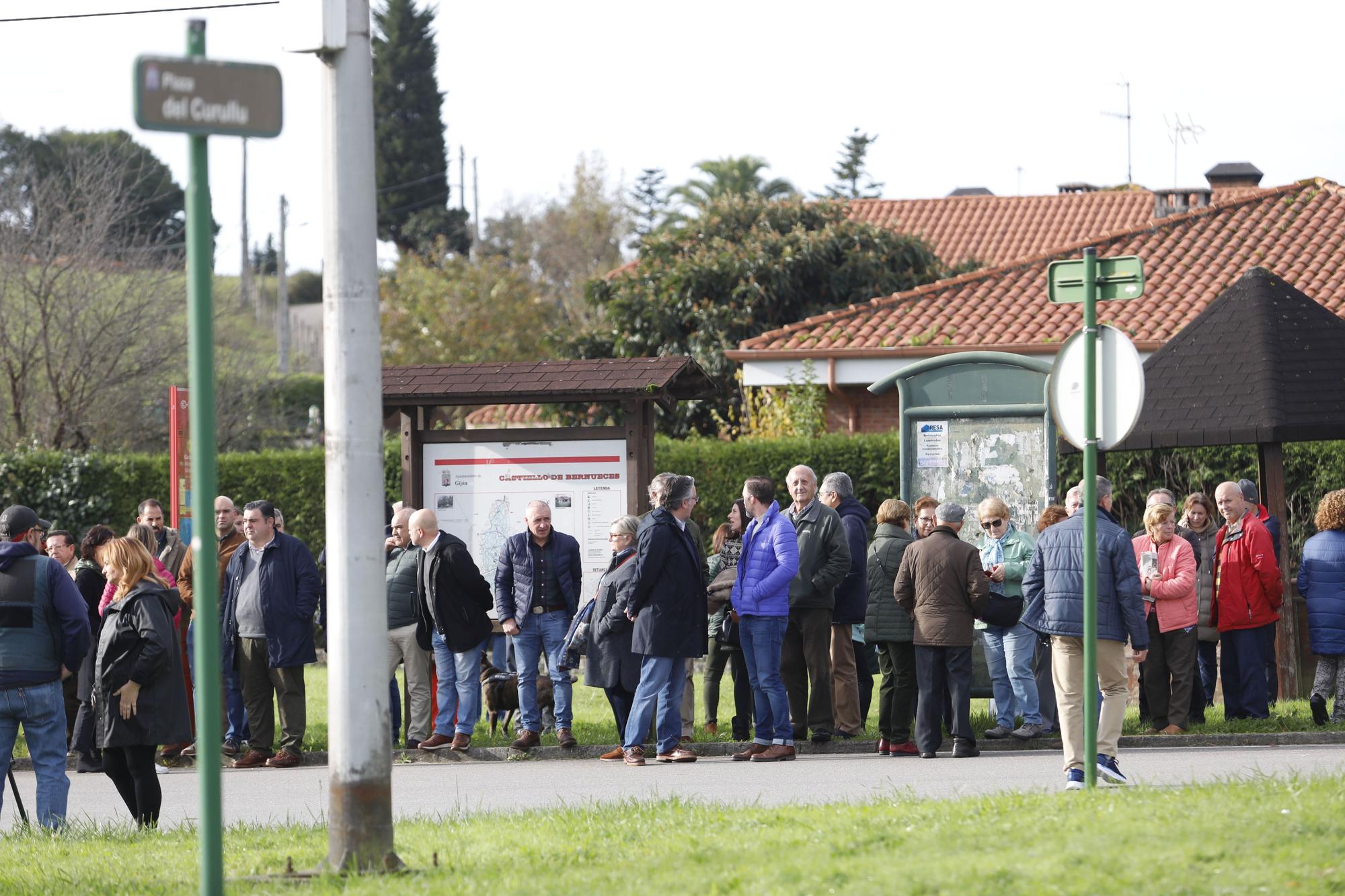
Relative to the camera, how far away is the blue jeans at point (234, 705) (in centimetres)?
1343

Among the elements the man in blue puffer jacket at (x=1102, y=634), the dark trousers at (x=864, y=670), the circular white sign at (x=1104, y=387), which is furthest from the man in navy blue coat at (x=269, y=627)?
the circular white sign at (x=1104, y=387)

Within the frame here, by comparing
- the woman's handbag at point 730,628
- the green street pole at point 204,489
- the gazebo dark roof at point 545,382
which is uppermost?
the gazebo dark roof at point 545,382

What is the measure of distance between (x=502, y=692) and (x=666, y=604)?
2529 millimetres

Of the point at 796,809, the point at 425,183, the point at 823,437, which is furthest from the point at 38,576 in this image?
the point at 425,183

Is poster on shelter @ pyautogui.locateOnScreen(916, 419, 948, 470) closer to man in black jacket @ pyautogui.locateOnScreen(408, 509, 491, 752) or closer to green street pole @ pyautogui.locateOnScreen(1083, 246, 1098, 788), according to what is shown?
man in black jacket @ pyautogui.locateOnScreen(408, 509, 491, 752)

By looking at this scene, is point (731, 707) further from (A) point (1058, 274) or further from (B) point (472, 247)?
(B) point (472, 247)

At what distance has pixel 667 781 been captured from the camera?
11.2 m

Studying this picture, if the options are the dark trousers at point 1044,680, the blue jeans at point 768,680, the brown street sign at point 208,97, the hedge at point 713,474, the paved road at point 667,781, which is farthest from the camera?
the hedge at point 713,474

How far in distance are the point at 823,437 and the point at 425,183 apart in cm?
5326

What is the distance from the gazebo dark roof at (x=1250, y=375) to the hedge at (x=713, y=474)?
254 cm

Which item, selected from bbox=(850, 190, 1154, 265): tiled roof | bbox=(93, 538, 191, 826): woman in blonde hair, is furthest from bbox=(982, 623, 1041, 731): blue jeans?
bbox=(850, 190, 1154, 265): tiled roof

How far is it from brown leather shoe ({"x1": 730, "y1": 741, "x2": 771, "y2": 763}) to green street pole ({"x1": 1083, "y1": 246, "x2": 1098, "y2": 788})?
383 cm

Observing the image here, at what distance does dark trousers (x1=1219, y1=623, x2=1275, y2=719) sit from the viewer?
518 inches

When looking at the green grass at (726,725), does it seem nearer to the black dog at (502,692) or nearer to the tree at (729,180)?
the black dog at (502,692)
